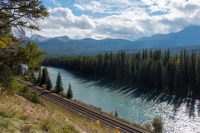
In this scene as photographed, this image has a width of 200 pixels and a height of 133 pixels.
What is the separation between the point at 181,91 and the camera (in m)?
104

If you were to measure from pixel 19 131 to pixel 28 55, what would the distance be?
6167mm

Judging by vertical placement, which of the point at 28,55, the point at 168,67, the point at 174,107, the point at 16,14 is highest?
the point at 16,14

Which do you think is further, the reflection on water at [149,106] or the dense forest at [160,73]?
the dense forest at [160,73]

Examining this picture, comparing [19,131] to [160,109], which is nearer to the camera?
[19,131]

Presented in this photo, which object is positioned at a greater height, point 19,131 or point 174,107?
point 19,131

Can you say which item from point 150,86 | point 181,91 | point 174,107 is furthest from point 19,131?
point 150,86

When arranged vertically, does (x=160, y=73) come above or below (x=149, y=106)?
above

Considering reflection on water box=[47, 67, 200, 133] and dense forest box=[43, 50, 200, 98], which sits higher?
dense forest box=[43, 50, 200, 98]

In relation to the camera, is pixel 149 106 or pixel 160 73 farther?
pixel 160 73

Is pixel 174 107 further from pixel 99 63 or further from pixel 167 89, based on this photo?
pixel 99 63

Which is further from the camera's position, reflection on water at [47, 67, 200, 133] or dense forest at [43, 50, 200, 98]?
dense forest at [43, 50, 200, 98]

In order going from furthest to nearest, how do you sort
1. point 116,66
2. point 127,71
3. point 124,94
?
point 116,66 < point 127,71 < point 124,94

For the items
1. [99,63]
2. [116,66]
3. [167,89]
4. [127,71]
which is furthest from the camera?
[99,63]

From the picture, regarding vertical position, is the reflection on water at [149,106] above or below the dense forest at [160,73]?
below
